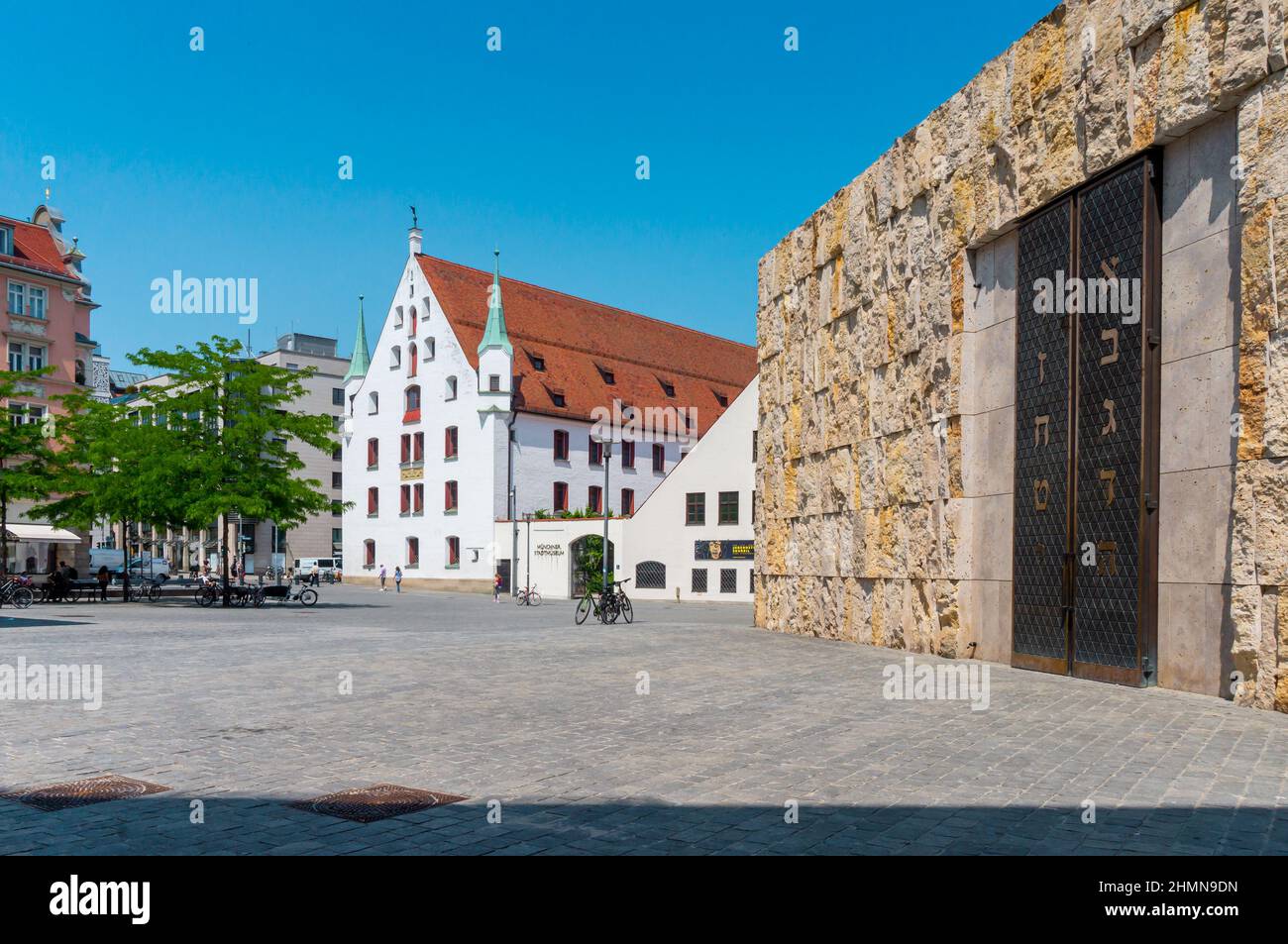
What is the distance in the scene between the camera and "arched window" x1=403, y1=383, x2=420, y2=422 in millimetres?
61531

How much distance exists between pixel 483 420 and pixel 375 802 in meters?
51.2

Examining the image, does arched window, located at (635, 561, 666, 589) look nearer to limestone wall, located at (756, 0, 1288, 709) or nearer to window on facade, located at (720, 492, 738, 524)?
window on facade, located at (720, 492, 738, 524)

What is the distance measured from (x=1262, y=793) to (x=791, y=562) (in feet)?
59.0

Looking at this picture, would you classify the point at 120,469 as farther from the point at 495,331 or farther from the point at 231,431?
the point at 495,331

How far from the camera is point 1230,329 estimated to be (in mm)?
11445

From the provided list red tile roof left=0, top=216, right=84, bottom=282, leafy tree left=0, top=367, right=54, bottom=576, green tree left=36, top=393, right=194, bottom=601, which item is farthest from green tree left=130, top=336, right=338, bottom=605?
red tile roof left=0, top=216, right=84, bottom=282

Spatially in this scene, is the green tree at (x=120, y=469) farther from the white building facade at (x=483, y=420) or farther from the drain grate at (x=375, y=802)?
the drain grate at (x=375, y=802)

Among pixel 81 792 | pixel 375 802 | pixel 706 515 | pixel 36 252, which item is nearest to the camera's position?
pixel 375 802

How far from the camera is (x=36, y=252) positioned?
186ft

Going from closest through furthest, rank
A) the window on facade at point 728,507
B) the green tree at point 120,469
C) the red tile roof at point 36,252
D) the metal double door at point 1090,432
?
the metal double door at point 1090,432 → the green tree at point 120,469 → the window on facade at point 728,507 → the red tile roof at point 36,252

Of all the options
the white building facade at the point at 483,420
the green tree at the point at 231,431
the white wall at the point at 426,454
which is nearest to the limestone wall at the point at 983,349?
the green tree at the point at 231,431

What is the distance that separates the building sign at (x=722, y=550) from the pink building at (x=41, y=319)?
30.5 meters

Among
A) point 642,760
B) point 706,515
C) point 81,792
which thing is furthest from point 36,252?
point 642,760

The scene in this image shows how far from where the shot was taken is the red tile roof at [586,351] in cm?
6038
